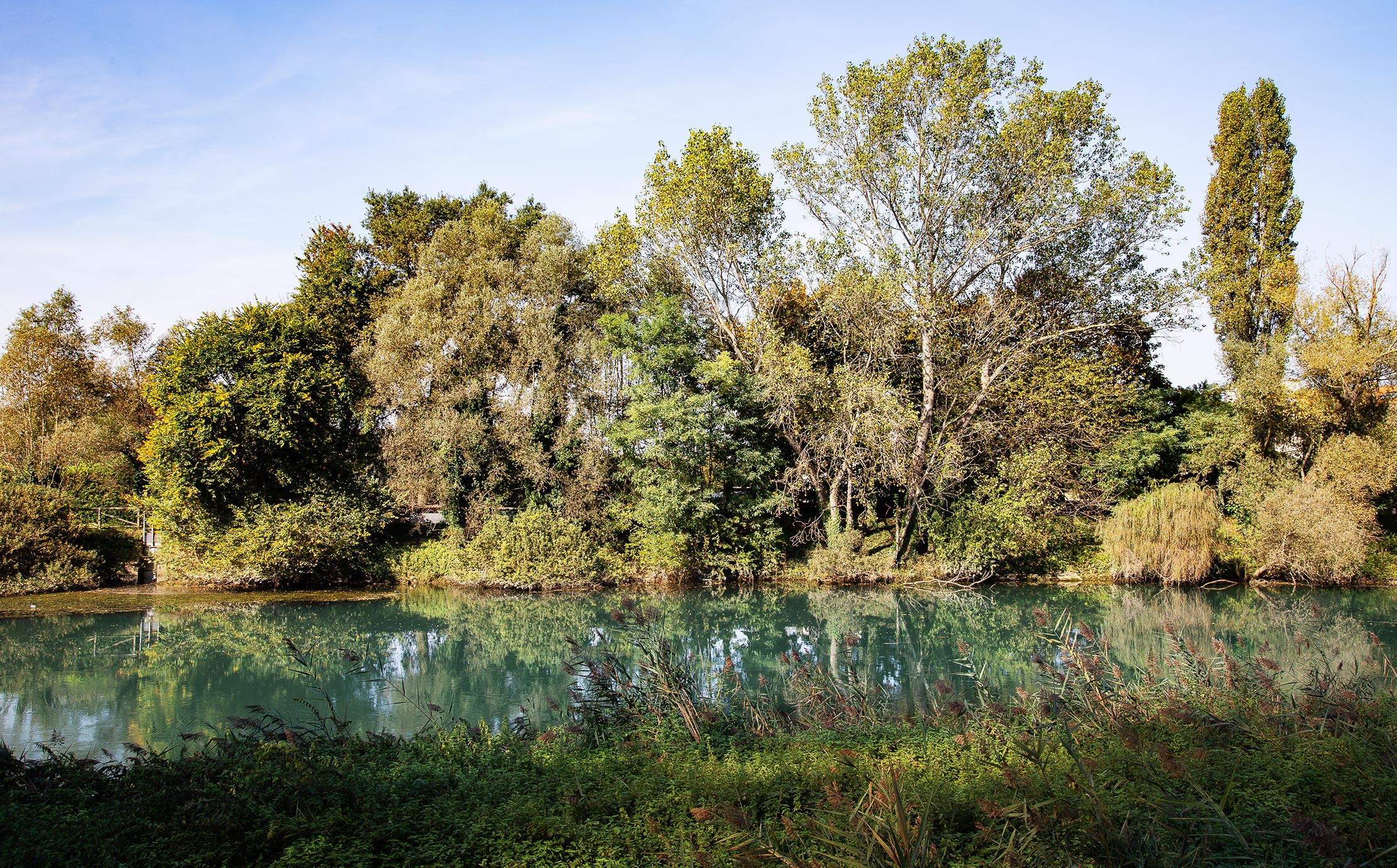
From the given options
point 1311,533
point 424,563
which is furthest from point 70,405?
point 1311,533

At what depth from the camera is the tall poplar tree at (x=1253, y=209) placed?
24.3 m

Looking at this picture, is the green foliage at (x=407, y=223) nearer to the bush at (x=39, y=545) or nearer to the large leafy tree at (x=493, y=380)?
the large leafy tree at (x=493, y=380)

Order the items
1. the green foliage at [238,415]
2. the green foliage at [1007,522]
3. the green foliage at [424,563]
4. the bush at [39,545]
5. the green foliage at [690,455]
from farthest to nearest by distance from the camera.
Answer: the green foliage at [424,563], the green foliage at [690,455], the green foliage at [1007,522], the green foliage at [238,415], the bush at [39,545]

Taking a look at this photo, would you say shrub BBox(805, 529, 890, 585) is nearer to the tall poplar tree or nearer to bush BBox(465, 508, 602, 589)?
bush BBox(465, 508, 602, 589)

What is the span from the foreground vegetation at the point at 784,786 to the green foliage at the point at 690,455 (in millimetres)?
14356

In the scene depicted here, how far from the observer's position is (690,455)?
21953 millimetres

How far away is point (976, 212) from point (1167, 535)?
30.4ft

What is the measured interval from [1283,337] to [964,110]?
10.9m

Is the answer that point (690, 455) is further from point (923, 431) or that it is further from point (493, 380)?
point (493, 380)

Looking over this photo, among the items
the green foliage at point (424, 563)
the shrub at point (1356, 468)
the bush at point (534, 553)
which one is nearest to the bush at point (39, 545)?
the green foliage at point (424, 563)

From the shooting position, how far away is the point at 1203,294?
19922mm

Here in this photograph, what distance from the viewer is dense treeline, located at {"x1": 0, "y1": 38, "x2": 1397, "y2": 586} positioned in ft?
66.2

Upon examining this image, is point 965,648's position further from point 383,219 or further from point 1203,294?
point 383,219

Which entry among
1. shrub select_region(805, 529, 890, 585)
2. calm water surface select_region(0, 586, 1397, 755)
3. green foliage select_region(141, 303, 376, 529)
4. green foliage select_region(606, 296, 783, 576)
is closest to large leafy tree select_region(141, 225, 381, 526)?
green foliage select_region(141, 303, 376, 529)
